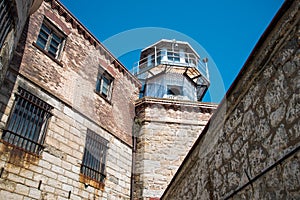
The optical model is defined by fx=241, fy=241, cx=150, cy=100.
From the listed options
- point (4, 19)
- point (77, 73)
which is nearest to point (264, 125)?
point (4, 19)

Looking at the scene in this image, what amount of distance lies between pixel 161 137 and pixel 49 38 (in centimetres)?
651

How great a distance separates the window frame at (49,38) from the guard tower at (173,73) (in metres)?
9.86

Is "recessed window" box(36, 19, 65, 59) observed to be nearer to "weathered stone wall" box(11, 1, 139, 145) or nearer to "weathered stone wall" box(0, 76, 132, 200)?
"weathered stone wall" box(11, 1, 139, 145)

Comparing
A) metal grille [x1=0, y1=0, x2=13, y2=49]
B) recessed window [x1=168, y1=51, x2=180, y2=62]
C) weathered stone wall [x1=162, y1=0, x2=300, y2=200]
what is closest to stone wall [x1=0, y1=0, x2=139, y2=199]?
metal grille [x1=0, y1=0, x2=13, y2=49]

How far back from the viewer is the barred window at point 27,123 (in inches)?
251

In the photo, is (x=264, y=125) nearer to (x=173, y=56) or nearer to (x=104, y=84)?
(x=104, y=84)

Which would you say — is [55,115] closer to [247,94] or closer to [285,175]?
[247,94]

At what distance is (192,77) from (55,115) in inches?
549

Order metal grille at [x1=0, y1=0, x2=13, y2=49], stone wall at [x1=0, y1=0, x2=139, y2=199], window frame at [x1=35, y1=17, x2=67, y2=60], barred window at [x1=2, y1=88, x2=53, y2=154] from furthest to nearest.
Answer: window frame at [x1=35, y1=17, x2=67, y2=60]
barred window at [x1=2, y1=88, x2=53, y2=154]
stone wall at [x1=0, y1=0, x2=139, y2=199]
metal grille at [x1=0, y1=0, x2=13, y2=49]

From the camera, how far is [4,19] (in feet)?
15.9

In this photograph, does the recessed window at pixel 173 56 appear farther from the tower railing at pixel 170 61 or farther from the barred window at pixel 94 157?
the barred window at pixel 94 157

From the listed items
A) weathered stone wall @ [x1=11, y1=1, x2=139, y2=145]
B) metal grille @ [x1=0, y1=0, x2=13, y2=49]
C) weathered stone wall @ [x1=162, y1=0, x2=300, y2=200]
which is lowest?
weathered stone wall @ [x1=162, y1=0, x2=300, y2=200]

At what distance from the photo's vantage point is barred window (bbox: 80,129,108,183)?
8.17 metres

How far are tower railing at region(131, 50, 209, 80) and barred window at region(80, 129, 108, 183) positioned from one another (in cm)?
1142
